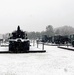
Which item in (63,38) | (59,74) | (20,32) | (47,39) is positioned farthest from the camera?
(47,39)

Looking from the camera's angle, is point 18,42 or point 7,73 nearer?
point 7,73

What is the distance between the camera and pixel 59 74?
7199 millimetres

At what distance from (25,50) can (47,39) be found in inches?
1347

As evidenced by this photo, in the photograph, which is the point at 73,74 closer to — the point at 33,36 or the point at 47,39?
the point at 47,39

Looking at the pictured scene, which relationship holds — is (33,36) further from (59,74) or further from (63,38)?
(59,74)

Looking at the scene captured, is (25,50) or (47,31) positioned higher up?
(47,31)

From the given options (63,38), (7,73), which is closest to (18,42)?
(7,73)

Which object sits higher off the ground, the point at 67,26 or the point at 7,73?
Answer: the point at 67,26

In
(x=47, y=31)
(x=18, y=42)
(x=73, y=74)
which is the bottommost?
(x=73, y=74)

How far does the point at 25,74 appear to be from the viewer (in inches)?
284

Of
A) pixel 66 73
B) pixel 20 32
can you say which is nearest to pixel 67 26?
pixel 20 32

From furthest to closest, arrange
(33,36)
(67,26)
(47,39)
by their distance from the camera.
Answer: (67,26) < (33,36) < (47,39)

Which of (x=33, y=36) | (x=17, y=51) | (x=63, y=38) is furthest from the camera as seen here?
(x=33, y=36)

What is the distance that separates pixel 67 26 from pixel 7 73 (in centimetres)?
18485
